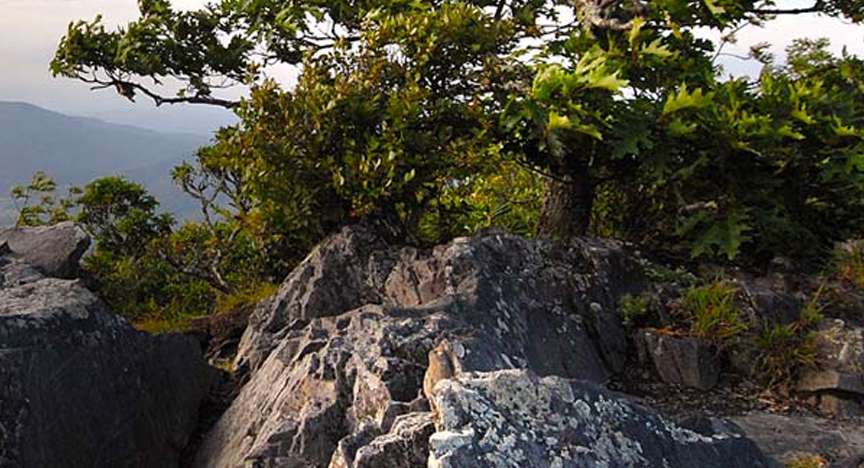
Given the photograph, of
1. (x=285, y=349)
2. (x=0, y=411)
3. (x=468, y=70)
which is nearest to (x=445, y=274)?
(x=285, y=349)

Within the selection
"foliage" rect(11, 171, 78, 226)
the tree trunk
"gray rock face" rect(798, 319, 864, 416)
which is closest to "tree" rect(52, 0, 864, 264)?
the tree trunk

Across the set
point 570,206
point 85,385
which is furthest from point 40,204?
point 570,206

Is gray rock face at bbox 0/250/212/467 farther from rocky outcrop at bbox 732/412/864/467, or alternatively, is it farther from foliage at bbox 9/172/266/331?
rocky outcrop at bbox 732/412/864/467

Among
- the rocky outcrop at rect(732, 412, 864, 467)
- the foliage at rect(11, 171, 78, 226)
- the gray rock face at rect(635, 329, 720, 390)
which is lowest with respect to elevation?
the rocky outcrop at rect(732, 412, 864, 467)

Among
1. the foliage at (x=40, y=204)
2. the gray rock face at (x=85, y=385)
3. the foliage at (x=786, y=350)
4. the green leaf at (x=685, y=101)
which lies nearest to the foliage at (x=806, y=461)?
the foliage at (x=786, y=350)

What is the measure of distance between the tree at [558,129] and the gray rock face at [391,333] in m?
0.77

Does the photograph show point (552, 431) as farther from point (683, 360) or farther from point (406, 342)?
point (683, 360)

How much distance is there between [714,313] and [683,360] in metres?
0.60

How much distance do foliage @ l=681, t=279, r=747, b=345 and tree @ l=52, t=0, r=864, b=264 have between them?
1.54 feet

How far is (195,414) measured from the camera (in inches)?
232

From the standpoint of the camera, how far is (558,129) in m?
6.50

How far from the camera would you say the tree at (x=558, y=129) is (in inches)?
270

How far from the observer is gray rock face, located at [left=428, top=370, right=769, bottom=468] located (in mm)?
3371

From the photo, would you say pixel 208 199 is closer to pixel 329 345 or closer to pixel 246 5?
pixel 246 5
